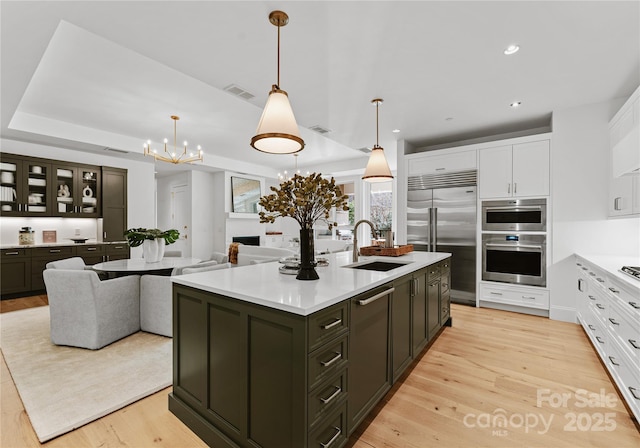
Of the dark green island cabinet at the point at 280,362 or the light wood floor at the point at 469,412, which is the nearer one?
the dark green island cabinet at the point at 280,362

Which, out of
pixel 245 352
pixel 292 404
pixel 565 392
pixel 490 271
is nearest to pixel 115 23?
pixel 245 352

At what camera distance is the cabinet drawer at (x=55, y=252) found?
16.6 feet

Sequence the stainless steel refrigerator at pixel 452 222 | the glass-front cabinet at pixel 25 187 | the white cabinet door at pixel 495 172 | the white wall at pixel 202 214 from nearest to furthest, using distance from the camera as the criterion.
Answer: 1. the white cabinet door at pixel 495 172
2. the stainless steel refrigerator at pixel 452 222
3. the glass-front cabinet at pixel 25 187
4. the white wall at pixel 202 214

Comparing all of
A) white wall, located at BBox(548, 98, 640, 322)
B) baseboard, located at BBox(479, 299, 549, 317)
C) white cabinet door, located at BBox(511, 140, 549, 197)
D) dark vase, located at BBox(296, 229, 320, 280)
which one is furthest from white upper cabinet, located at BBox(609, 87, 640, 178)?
dark vase, located at BBox(296, 229, 320, 280)

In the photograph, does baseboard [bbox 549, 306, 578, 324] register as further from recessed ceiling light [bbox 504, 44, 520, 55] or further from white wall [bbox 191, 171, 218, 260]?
white wall [bbox 191, 171, 218, 260]

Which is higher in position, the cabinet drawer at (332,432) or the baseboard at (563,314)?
the cabinet drawer at (332,432)

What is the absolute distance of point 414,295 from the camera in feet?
7.98

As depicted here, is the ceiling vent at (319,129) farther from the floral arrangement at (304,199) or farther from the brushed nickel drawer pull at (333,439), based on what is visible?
the brushed nickel drawer pull at (333,439)

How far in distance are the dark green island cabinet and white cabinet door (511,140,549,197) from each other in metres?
3.09

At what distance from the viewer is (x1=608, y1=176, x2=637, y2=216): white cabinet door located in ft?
9.59

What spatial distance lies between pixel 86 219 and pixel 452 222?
22.6ft

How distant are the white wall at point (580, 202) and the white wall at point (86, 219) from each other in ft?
24.6

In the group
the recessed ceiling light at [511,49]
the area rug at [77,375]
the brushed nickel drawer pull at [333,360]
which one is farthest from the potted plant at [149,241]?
the recessed ceiling light at [511,49]

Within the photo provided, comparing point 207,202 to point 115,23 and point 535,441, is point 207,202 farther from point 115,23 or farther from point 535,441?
point 535,441
